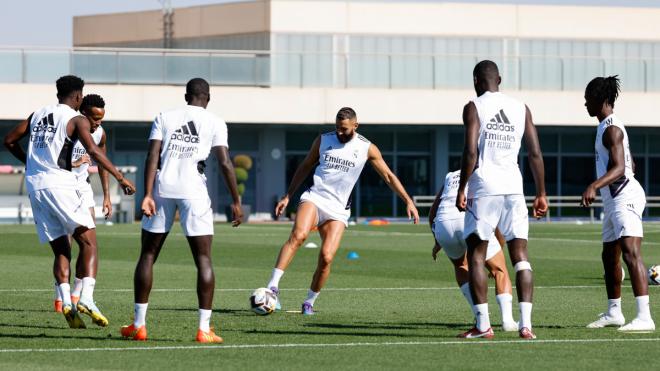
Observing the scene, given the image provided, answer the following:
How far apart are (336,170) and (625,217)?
11.1ft

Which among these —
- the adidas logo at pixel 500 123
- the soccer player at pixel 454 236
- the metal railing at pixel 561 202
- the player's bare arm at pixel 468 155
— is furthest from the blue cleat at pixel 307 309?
the metal railing at pixel 561 202

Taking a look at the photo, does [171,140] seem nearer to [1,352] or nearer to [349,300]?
[1,352]

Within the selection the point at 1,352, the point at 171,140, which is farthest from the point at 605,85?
the point at 1,352

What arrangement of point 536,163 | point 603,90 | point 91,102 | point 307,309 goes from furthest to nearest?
point 307,309, point 91,102, point 603,90, point 536,163

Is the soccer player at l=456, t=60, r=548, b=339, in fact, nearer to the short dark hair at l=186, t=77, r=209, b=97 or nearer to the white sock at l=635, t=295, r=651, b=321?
the white sock at l=635, t=295, r=651, b=321

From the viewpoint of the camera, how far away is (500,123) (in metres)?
12.4

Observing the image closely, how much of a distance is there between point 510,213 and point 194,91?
2.74m

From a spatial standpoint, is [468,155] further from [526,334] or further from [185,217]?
[185,217]

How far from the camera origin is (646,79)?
195 ft

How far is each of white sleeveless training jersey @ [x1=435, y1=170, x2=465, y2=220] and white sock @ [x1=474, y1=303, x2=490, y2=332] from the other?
4.93 feet

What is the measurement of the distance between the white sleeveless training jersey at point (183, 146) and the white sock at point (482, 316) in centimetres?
239

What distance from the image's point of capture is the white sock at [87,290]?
44.2 ft

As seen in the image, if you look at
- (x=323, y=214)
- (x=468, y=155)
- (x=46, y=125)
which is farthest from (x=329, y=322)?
(x=46, y=125)

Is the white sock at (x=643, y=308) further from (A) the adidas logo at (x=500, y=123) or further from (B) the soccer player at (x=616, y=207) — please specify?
(A) the adidas logo at (x=500, y=123)
